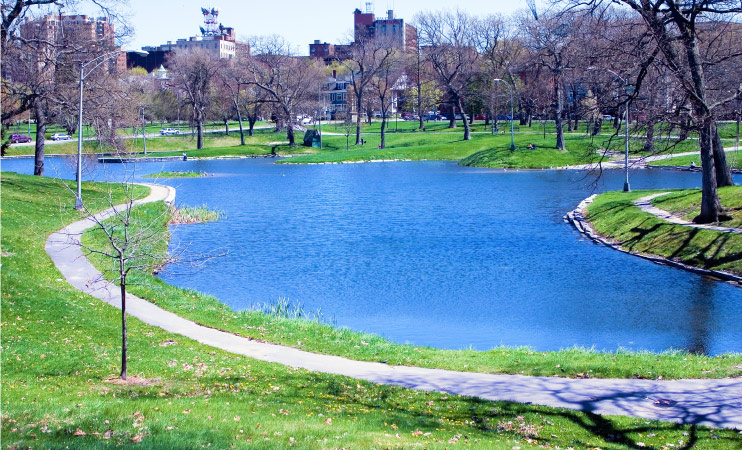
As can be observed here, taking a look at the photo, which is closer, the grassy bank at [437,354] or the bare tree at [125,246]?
the bare tree at [125,246]

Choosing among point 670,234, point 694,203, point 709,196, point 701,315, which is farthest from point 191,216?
point 701,315

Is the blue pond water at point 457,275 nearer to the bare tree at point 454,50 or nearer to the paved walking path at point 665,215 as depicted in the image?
the paved walking path at point 665,215

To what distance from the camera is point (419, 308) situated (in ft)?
78.3

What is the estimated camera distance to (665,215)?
3594 cm

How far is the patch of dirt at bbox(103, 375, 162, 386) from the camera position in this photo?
13.3 meters

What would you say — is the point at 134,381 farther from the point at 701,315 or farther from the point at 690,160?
the point at 690,160

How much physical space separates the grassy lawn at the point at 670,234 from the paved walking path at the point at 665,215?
13.2 inches

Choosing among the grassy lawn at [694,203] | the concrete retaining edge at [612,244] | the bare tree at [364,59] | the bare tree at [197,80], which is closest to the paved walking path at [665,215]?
the grassy lawn at [694,203]

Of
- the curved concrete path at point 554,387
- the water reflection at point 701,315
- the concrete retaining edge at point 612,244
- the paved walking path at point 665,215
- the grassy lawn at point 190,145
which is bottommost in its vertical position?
the water reflection at point 701,315

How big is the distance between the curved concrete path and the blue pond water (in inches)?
192

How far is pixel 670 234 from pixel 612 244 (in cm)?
270

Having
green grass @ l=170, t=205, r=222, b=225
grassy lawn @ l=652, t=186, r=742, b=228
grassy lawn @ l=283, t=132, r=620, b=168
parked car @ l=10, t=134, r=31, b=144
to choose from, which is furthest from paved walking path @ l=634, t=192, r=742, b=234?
parked car @ l=10, t=134, r=31, b=144

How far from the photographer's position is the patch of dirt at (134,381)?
13266 mm

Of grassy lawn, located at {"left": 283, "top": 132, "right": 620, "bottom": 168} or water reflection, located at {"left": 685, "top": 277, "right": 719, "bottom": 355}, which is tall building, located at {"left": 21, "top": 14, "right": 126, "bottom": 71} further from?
grassy lawn, located at {"left": 283, "top": 132, "right": 620, "bottom": 168}
